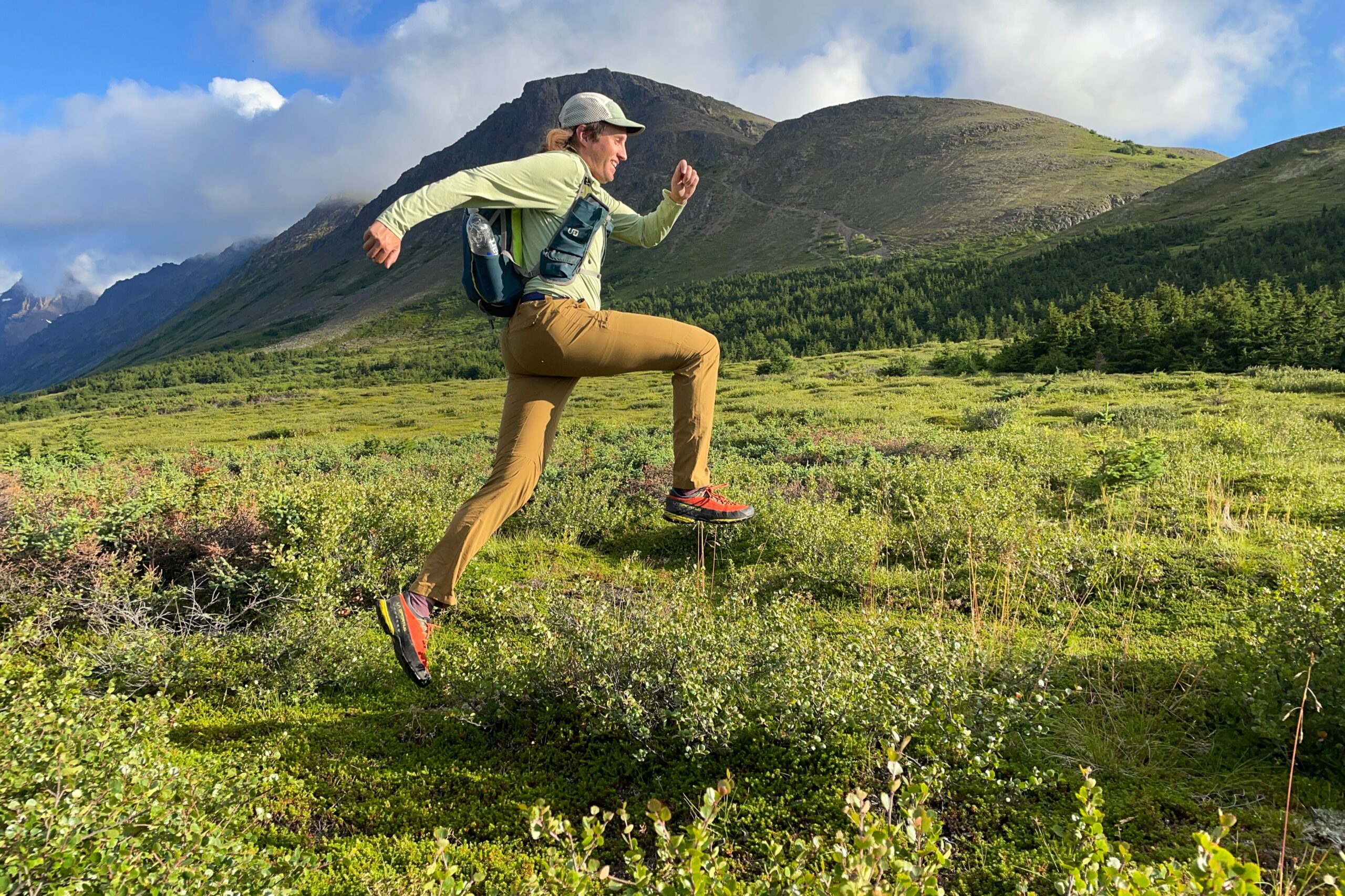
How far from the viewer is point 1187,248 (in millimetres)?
93312

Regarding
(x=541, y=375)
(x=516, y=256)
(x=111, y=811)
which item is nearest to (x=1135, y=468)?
(x=541, y=375)

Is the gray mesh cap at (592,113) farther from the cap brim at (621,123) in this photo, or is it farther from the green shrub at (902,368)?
the green shrub at (902,368)

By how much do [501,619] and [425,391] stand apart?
84.1m

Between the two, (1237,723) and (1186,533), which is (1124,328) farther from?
(1237,723)

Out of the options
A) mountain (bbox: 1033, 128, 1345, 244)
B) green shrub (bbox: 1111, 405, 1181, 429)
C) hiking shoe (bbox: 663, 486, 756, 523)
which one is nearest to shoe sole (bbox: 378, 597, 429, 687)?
hiking shoe (bbox: 663, 486, 756, 523)

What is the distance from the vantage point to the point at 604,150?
3.98 m

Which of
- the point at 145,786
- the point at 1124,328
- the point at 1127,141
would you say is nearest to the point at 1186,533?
the point at 145,786

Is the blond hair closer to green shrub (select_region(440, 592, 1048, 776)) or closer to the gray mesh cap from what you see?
the gray mesh cap

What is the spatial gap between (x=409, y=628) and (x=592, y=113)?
11.1 feet

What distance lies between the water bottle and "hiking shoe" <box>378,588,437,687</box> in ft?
6.99

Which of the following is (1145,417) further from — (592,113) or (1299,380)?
(592,113)

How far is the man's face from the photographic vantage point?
3967mm

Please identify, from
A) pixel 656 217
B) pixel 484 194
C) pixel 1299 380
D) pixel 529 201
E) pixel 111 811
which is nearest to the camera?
pixel 111 811

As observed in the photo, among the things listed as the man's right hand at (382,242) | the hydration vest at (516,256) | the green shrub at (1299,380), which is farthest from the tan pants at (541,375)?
the green shrub at (1299,380)
